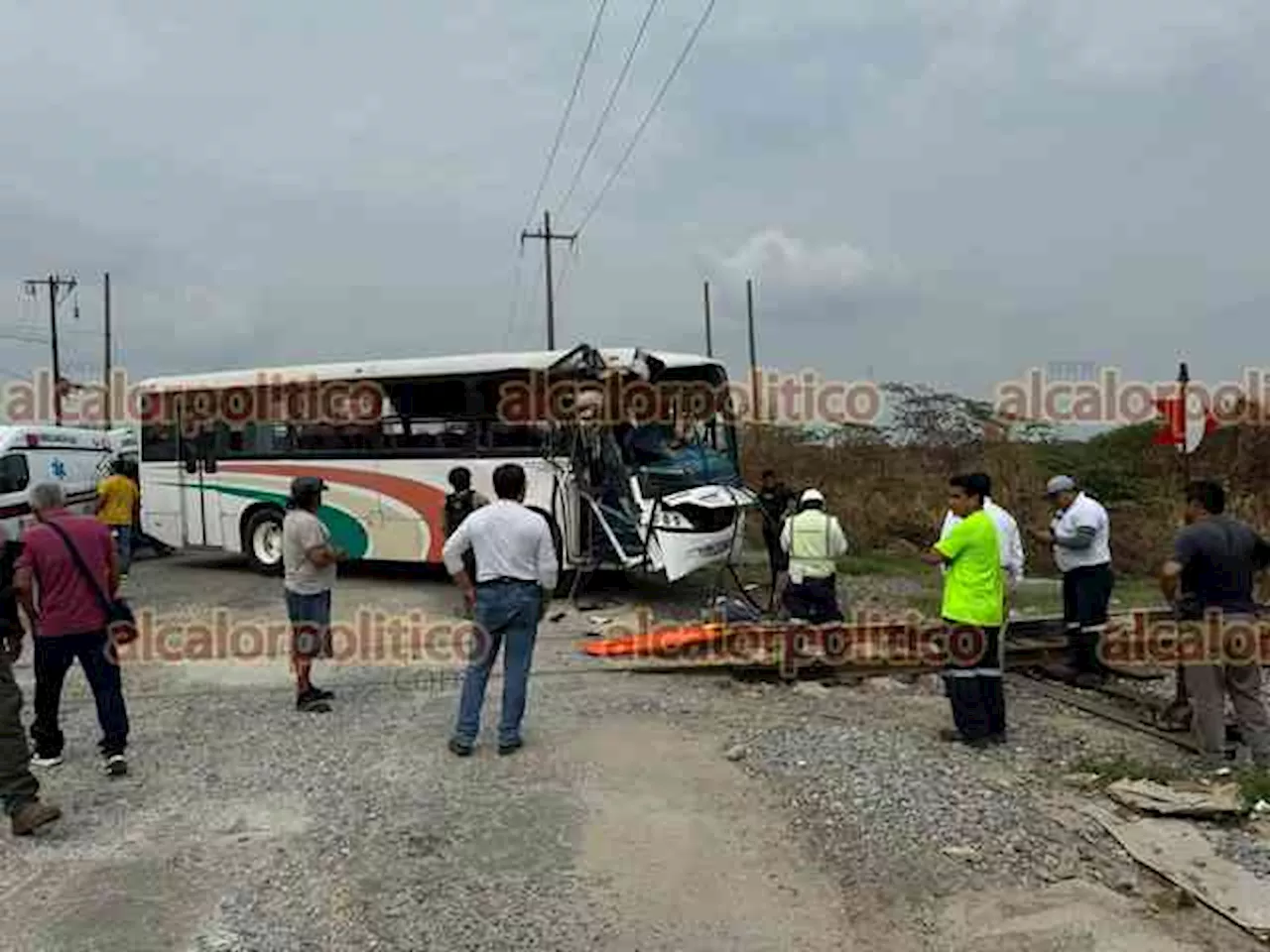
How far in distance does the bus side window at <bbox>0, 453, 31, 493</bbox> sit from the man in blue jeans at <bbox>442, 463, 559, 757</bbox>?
1245cm

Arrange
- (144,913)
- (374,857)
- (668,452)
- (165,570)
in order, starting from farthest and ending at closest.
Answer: (165,570) → (668,452) → (374,857) → (144,913)

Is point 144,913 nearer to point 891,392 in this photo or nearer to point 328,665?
point 328,665

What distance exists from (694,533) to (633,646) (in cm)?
245

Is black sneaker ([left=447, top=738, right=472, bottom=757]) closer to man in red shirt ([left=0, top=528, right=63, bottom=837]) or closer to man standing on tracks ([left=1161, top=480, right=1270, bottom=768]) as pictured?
man in red shirt ([left=0, top=528, right=63, bottom=837])

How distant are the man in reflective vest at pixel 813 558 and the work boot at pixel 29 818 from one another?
6.19 m

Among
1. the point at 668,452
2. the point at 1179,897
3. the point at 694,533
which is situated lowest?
the point at 1179,897

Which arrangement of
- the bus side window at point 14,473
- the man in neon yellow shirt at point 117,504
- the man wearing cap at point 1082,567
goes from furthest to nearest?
the bus side window at point 14,473 < the man in neon yellow shirt at point 117,504 < the man wearing cap at point 1082,567

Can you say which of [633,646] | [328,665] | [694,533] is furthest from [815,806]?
[694,533]

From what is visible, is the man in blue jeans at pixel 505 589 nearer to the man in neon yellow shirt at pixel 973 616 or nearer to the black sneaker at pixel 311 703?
the black sneaker at pixel 311 703

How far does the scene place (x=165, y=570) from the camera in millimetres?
17562

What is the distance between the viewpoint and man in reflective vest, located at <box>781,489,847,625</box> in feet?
32.6

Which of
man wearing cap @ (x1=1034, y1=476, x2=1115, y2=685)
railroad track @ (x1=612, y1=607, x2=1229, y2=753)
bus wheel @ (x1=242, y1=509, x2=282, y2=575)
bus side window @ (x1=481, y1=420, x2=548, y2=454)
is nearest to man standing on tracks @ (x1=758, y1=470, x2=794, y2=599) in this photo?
bus side window @ (x1=481, y1=420, x2=548, y2=454)

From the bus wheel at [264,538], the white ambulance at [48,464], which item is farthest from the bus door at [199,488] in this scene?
the white ambulance at [48,464]

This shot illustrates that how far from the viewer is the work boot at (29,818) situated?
5.56 m
